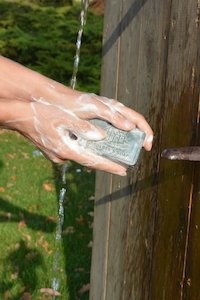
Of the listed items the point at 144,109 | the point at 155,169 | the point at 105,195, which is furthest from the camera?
the point at 105,195

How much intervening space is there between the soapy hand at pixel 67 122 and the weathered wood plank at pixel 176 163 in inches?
8.7

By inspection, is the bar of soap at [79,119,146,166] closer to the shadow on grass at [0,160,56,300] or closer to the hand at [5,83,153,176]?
the hand at [5,83,153,176]

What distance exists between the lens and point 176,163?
86.3 inches

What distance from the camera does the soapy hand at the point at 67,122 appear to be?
1.91 meters

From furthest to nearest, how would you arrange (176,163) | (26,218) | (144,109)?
(26,218), (144,109), (176,163)

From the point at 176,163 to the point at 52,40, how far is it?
40.7ft

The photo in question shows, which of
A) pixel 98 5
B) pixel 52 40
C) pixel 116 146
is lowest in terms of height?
pixel 116 146

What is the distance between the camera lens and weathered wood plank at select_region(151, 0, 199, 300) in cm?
212

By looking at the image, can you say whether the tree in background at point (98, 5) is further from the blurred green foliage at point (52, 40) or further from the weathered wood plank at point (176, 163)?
the weathered wood plank at point (176, 163)

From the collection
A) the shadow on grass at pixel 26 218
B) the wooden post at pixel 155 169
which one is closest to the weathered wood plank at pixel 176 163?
the wooden post at pixel 155 169

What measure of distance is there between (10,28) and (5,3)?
5.60 ft

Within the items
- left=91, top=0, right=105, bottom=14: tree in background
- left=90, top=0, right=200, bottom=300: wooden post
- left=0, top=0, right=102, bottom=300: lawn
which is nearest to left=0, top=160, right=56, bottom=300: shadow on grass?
left=0, top=0, right=102, bottom=300: lawn

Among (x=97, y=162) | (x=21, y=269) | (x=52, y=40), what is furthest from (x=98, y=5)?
(x=97, y=162)

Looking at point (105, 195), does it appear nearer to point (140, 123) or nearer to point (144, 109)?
point (144, 109)
